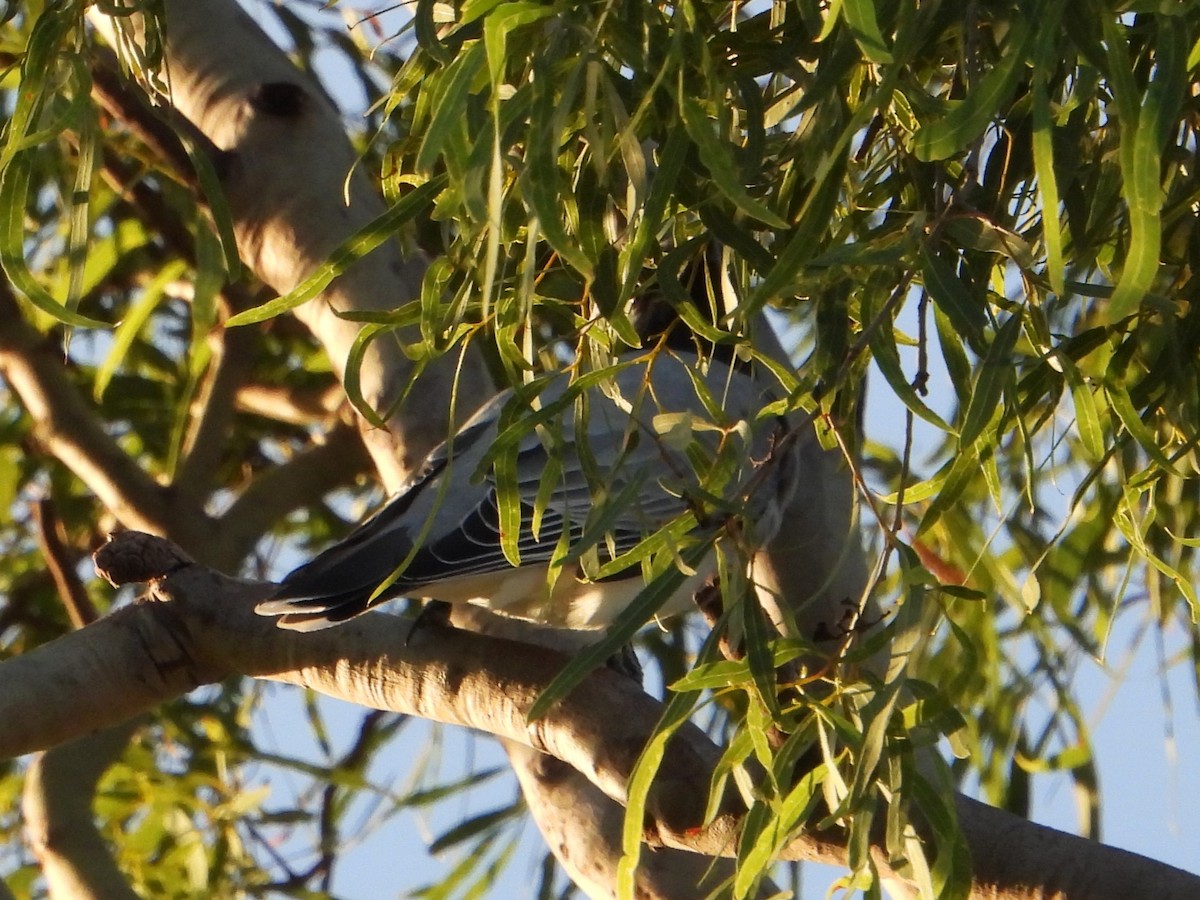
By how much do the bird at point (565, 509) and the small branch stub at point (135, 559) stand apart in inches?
3.9

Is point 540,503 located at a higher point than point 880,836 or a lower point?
higher

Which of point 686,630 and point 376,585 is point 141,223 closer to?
point 686,630

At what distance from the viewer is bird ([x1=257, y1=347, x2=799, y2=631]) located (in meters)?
0.77

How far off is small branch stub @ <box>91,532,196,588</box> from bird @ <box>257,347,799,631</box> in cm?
10

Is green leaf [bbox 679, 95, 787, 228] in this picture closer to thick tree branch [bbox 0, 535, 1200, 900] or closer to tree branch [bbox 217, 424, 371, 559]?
thick tree branch [bbox 0, 535, 1200, 900]

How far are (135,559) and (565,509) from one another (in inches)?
22.6

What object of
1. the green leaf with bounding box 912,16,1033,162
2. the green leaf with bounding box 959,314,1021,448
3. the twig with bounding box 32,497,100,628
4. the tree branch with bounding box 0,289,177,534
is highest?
the tree branch with bounding box 0,289,177,534

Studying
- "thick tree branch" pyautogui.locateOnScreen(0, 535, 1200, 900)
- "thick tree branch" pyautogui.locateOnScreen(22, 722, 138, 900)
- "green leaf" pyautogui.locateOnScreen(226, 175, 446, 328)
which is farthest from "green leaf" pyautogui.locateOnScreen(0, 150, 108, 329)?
"thick tree branch" pyautogui.locateOnScreen(22, 722, 138, 900)

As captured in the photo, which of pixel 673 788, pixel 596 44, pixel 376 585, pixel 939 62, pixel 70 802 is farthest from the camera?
pixel 70 802

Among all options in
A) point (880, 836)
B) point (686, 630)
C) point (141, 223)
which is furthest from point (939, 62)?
point (141, 223)

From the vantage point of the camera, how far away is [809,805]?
74 cm

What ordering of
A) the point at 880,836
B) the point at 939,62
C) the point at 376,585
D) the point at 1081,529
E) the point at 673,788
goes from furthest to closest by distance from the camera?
1. the point at 1081,529
2. the point at 376,585
3. the point at 673,788
4. the point at 880,836
5. the point at 939,62

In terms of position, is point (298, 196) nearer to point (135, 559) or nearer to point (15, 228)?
point (135, 559)

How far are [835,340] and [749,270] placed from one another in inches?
3.5
